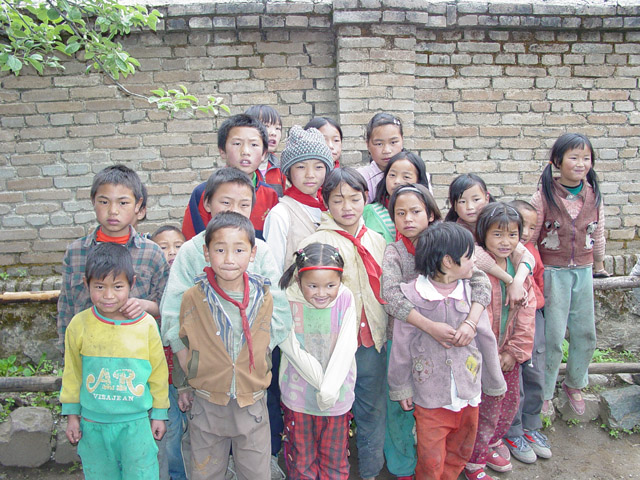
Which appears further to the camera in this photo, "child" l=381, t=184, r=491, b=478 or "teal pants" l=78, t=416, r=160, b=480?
"child" l=381, t=184, r=491, b=478

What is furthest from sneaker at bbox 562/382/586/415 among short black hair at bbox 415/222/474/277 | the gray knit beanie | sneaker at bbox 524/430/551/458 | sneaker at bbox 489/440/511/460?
the gray knit beanie

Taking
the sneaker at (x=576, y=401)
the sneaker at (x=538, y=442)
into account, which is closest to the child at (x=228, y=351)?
the sneaker at (x=538, y=442)

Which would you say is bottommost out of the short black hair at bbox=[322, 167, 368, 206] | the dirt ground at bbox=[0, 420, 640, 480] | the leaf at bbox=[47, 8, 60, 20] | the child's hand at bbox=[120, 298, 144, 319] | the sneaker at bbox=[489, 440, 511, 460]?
the dirt ground at bbox=[0, 420, 640, 480]

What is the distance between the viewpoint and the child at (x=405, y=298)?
7.12 ft

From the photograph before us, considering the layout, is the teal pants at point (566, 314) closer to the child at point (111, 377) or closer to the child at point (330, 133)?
the child at point (330, 133)

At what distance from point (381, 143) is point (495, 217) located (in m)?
0.90

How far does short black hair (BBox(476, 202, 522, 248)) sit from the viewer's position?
243cm

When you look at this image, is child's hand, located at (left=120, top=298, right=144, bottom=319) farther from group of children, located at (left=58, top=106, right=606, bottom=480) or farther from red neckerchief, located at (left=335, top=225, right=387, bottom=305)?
red neckerchief, located at (left=335, top=225, right=387, bottom=305)

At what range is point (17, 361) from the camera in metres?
3.80

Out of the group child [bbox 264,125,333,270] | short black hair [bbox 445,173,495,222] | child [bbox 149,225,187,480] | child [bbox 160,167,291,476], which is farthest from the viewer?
short black hair [bbox 445,173,495,222]

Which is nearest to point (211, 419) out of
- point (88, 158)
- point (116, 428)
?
point (116, 428)

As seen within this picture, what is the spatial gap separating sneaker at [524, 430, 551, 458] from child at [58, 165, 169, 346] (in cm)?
234

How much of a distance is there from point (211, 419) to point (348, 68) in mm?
3027

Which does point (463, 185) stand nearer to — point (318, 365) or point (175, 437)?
point (318, 365)
